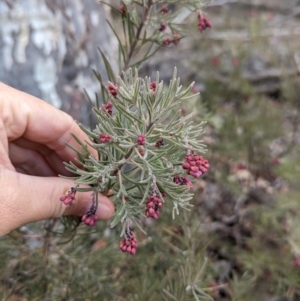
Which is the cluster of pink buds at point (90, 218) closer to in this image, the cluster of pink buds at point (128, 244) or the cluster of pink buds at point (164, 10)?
the cluster of pink buds at point (128, 244)

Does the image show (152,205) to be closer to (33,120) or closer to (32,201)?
(32,201)

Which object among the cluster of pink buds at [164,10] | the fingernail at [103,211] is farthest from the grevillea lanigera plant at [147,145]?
the cluster of pink buds at [164,10]

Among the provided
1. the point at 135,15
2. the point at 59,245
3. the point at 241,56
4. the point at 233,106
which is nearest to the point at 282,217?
the point at 233,106

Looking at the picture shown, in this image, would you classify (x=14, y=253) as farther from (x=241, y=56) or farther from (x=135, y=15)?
(x=241, y=56)

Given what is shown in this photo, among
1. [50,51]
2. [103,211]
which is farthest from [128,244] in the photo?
[50,51]

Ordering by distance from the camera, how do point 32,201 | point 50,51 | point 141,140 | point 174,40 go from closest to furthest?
point 141,140 < point 32,201 < point 174,40 < point 50,51

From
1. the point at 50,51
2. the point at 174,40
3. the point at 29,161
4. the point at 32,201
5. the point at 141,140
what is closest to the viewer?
the point at 141,140
